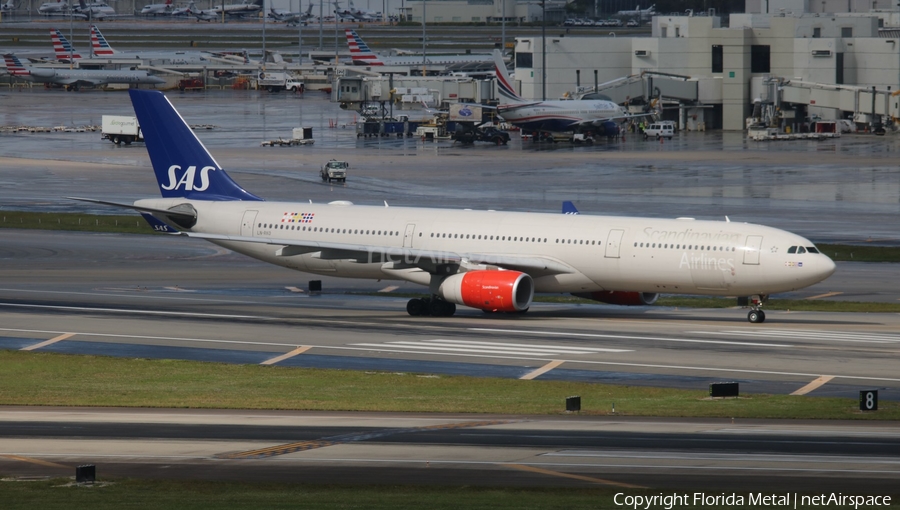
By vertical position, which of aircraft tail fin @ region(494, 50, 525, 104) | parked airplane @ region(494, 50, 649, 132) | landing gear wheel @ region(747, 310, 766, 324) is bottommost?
landing gear wheel @ region(747, 310, 766, 324)

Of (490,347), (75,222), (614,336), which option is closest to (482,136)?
(75,222)

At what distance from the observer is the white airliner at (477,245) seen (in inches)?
1957

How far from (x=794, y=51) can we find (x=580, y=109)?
3051cm

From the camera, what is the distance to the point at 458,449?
28938 millimetres

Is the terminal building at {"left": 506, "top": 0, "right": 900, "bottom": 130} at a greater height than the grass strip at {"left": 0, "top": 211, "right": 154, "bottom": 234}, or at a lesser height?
greater

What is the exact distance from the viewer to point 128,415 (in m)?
34.6

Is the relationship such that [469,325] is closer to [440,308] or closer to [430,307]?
[440,308]

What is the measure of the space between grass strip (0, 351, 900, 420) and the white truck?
3813 inches

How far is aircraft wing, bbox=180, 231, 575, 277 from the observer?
52.6 m

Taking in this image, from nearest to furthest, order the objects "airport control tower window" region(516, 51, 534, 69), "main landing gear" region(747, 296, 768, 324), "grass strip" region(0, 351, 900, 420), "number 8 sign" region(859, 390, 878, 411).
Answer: "number 8 sign" region(859, 390, 878, 411) < "grass strip" region(0, 351, 900, 420) < "main landing gear" region(747, 296, 768, 324) < "airport control tower window" region(516, 51, 534, 69)

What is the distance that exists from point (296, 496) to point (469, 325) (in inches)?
1108

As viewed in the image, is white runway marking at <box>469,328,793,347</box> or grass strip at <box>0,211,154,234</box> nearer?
white runway marking at <box>469,328,793,347</box>
